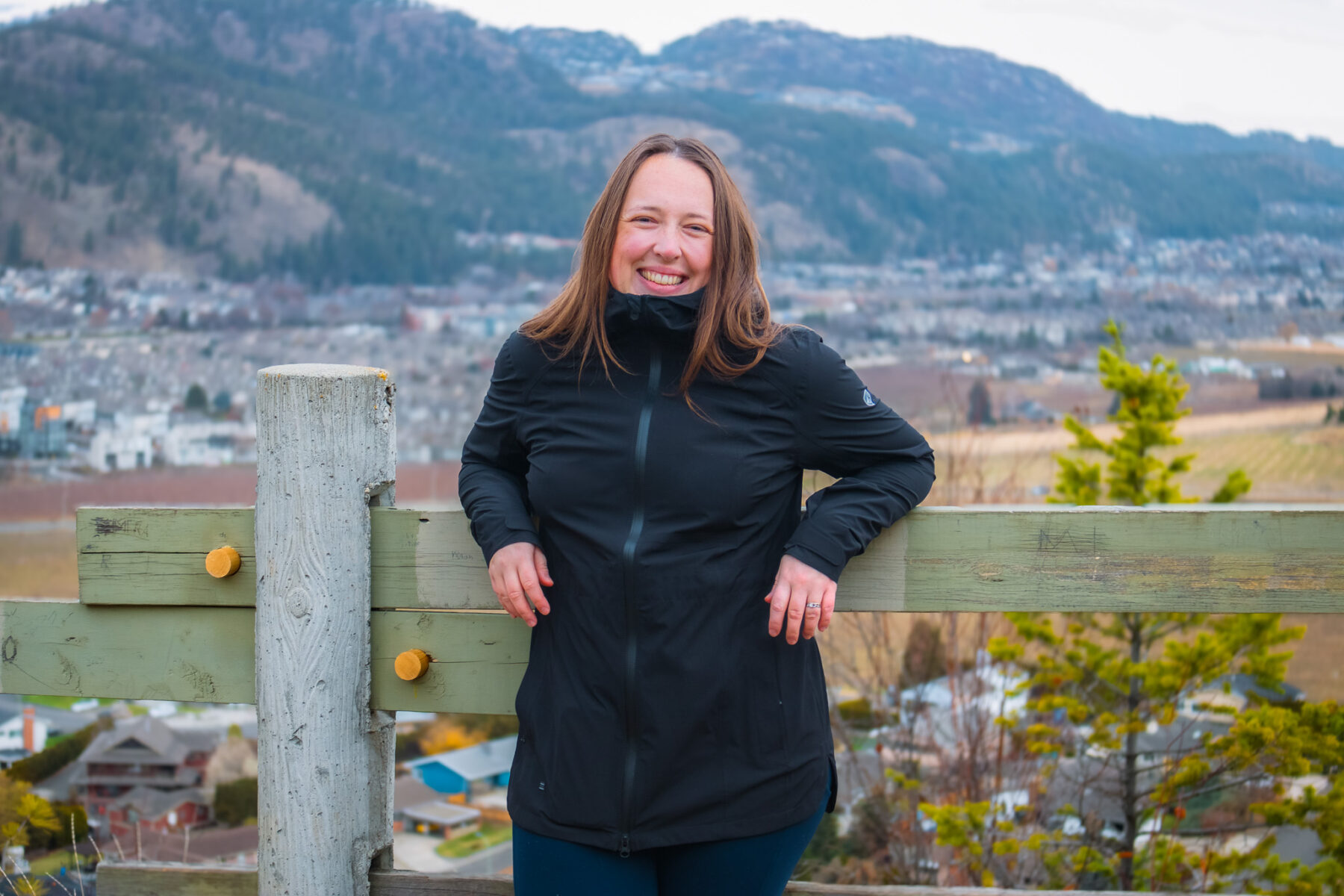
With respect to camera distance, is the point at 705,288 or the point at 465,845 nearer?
the point at 705,288

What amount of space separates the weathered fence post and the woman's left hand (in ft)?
2.38

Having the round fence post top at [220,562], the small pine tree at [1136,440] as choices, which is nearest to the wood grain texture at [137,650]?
the round fence post top at [220,562]

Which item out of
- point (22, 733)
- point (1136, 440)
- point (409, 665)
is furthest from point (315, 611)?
point (22, 733)

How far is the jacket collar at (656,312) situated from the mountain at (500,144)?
→ 2051 inches

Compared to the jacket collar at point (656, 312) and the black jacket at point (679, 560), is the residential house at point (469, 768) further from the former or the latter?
the jacket collar at point (656, 312)

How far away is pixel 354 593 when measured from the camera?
5.74 feet

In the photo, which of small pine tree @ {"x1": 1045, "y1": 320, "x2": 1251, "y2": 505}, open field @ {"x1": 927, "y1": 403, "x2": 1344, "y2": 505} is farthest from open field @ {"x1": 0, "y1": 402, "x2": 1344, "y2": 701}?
small pine tree @ {"x1": 1045, "y1": 320, "x2": 1251, "y2": 505}

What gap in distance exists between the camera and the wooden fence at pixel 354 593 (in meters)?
1.65

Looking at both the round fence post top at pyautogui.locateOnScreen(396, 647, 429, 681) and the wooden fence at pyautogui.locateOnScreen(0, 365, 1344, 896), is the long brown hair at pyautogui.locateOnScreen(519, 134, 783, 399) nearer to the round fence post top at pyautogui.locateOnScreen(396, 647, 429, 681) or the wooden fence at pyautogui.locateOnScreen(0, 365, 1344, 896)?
the wooden fence at pyautogui.locateOnScreen(0, 365, 1344, 896)

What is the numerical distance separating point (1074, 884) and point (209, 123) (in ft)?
238

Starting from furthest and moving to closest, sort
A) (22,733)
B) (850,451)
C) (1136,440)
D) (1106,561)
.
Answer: (22,733)
(1136,440)
(1106,561)
(850,451)

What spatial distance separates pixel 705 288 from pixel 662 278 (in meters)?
0.07

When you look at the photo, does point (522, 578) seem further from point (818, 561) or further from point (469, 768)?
point (469, 768)

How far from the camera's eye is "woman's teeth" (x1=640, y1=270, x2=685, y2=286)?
1604 mm
